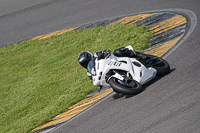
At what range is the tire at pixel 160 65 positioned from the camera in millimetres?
7043

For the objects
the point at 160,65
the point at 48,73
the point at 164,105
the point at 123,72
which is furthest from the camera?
the point at 48,73

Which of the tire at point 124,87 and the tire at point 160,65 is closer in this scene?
the tire at point 124,87

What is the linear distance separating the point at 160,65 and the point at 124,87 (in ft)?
4.28

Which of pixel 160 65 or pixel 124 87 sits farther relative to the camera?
pixel 160 65

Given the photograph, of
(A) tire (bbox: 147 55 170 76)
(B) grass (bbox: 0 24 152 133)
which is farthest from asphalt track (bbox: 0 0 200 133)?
(B) grass (bbox: 0 24 152 133)

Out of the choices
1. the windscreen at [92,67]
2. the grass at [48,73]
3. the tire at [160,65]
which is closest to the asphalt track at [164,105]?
the tire at [160,65]

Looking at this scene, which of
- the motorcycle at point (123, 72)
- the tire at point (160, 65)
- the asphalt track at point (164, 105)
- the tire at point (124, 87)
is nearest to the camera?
the asphalt track at point (164, 105)

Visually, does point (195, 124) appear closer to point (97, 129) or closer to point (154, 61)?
point (97, 129)

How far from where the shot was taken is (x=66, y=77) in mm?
10219

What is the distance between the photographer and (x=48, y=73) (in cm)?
1108

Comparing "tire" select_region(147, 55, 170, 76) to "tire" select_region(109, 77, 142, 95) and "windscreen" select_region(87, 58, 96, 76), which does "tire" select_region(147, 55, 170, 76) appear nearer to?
"tire" select_region(109, 77, 142, 95)

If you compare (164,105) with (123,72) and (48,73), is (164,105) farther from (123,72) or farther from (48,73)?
(48,73)

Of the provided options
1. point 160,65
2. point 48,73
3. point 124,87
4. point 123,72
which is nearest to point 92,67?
point 123,72

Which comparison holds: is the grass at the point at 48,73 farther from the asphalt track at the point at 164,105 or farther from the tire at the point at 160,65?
the tire at the point at 160,65
